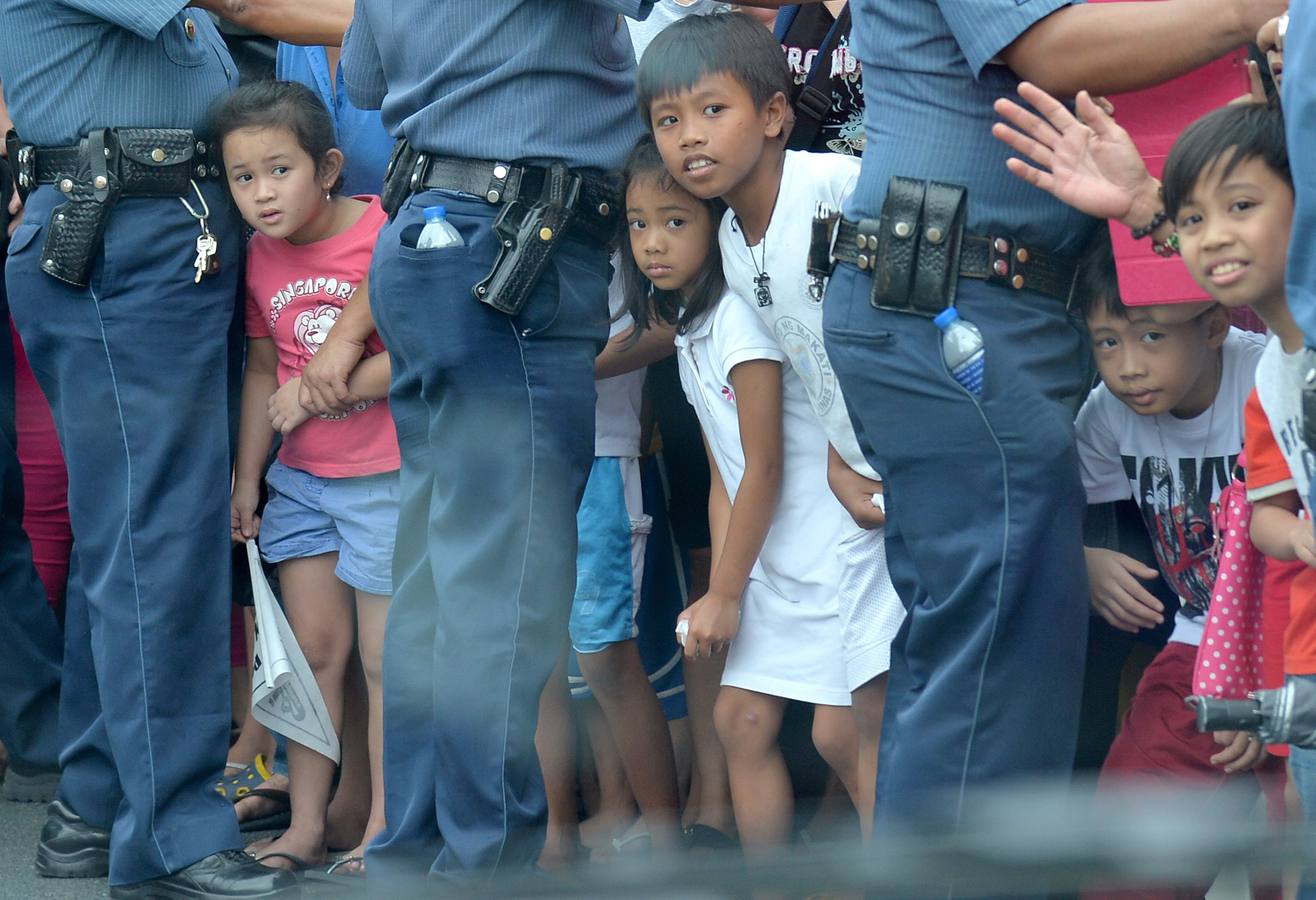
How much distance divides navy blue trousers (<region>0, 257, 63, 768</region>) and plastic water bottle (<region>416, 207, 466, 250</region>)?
4.80 feet

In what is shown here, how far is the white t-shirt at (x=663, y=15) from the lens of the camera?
3.40m

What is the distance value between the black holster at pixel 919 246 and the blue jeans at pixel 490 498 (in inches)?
27.4

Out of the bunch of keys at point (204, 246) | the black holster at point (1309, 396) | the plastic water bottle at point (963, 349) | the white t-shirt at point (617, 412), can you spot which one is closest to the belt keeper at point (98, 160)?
the bunch of keys at point (204, 246)

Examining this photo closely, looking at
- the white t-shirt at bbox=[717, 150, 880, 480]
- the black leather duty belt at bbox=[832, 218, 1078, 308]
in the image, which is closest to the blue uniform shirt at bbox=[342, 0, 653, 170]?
the white t-shirt at bbox=[717, 150, 880, 480]

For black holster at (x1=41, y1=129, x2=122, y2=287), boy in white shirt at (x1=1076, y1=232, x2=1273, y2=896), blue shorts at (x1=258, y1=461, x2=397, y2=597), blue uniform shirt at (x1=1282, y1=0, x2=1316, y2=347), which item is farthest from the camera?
blue shorts at (x1=258, y1=461, x2=397, y2=597)

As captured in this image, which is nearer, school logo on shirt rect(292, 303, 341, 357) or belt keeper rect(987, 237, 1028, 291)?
belt keeper rect(987, 237, 1028, 291)

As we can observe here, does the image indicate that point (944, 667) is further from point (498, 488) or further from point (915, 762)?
point (498, 488)

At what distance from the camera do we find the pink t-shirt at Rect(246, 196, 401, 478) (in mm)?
3336

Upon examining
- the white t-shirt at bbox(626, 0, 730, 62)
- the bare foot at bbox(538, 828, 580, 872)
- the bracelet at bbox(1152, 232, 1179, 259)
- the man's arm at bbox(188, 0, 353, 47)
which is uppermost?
the white t-shirt at bbox(626, 0, 730, 62)

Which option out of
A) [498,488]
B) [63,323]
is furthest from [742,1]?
[63,323]

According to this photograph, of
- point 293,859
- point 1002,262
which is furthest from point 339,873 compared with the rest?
point 1002,262

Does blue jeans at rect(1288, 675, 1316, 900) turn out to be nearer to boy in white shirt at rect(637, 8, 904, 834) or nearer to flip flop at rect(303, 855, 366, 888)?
boy in white shirt at rect(637, 8, 904, 834)

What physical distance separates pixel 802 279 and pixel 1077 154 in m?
0.69

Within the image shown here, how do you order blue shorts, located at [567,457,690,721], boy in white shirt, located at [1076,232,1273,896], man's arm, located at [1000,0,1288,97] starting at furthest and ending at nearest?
blue shorts, located at [567,457,690,721], boy in white shirt, located at [1076,232,1273,896], man's arm, located at [1000,0,1288,97]
